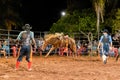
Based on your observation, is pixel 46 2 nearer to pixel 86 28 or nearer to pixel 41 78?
pixel 86 28

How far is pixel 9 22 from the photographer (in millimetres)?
29938

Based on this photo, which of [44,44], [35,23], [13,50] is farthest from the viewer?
[35,23]

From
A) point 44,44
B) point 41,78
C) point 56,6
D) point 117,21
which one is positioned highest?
point 56,6

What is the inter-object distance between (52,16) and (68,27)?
5.61 metres

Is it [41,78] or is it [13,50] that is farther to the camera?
[13,50]

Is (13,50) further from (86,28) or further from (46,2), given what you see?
(46,2)

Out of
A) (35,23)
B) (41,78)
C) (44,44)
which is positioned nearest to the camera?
(41,78)

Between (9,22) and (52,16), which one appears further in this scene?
(52,16)

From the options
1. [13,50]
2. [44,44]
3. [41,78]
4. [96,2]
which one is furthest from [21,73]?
[96,2]

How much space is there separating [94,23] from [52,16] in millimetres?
6568

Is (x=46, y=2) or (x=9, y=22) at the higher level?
(x=46, y=2)

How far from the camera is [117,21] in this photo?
97.3 feet

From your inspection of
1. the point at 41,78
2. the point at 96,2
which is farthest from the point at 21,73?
the point at 96,2

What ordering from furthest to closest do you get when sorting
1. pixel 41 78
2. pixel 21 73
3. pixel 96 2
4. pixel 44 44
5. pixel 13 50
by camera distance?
1. pixel 96 2
2. pixel 44 44
3. pixel 13 50
4. pixel 21 73
5. pixel 41 78
